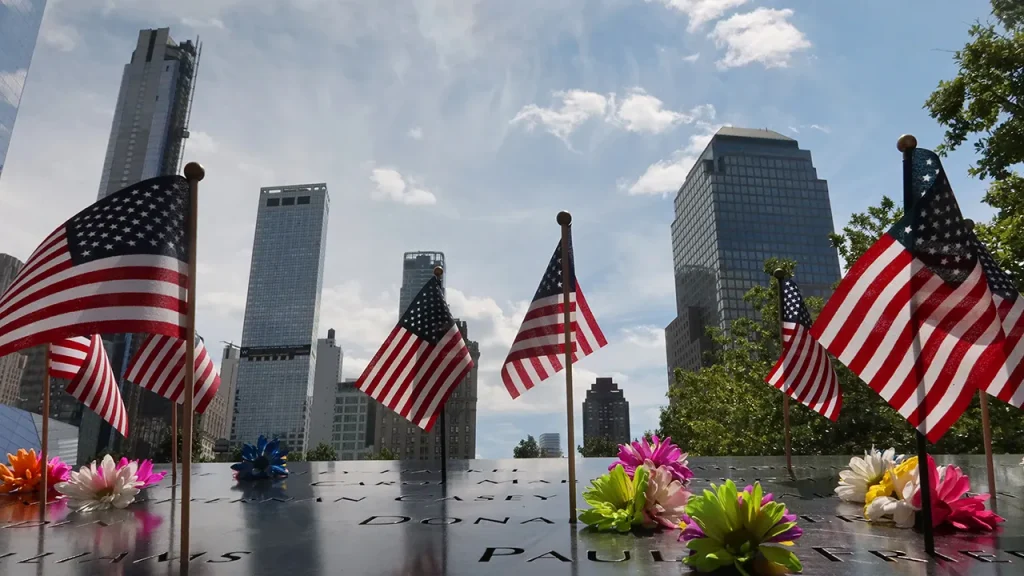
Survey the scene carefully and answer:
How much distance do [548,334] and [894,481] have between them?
418cm

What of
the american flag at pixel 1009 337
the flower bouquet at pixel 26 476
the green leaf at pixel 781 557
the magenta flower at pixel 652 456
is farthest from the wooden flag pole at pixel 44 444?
the american flag at pixel 1009 337

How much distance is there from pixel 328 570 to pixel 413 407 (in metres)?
5.25

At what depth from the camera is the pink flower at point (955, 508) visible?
655cm

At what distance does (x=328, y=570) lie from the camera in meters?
5.19

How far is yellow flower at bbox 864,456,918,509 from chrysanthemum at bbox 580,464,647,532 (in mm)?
2699

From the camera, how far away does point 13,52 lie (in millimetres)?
98375

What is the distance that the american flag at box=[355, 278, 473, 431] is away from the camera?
1048 cm

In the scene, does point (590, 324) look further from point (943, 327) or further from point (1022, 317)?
point (1022, 317)

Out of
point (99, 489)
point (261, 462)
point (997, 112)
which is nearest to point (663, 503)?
point (99, 489)

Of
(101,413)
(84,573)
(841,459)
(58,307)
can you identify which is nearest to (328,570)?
(84,573)

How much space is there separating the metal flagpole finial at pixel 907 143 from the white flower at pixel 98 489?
9.54 meters

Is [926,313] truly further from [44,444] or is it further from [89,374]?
[89,374]

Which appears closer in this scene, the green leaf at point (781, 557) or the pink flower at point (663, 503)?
the green leaf at point (781, 557)

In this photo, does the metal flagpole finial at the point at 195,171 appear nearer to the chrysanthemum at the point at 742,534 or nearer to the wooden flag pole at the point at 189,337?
the wooden flag pole at the point at 189,337
